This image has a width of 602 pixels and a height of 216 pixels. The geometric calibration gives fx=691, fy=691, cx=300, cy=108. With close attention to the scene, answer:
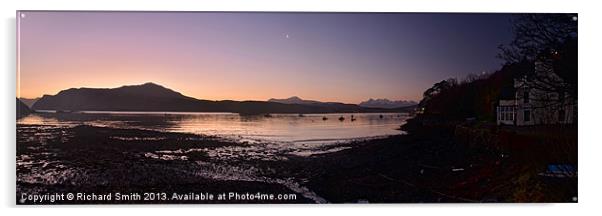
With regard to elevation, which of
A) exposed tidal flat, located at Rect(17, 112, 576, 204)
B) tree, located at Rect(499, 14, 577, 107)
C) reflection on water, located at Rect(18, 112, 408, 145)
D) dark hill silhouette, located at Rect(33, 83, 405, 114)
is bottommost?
exposed tidal flat, located at Rect(17, 112, 576, 204)

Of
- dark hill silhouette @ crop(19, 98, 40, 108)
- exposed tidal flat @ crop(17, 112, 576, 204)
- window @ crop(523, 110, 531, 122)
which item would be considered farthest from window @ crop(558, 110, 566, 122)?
dark hill silhouette @ crop(19, 98, 40, 108)

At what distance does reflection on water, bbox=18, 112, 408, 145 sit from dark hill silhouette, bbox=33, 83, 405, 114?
34 millimetres

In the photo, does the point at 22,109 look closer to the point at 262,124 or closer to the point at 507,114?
the point at 262,124

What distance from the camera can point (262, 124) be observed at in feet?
12.5

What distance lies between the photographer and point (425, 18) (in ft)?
12.4

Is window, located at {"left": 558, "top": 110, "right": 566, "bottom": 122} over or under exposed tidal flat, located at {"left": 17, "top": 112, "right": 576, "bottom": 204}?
over

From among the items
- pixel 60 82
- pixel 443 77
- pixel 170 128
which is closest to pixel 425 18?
pixel 443 77

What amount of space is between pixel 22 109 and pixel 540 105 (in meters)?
2.76

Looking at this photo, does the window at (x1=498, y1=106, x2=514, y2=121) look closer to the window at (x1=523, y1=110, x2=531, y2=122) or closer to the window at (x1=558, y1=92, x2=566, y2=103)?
the window at (x1=523, y1=110, x2=531, y2=122)

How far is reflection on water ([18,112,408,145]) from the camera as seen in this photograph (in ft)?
12.4

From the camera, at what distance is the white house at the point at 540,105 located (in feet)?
12.2
